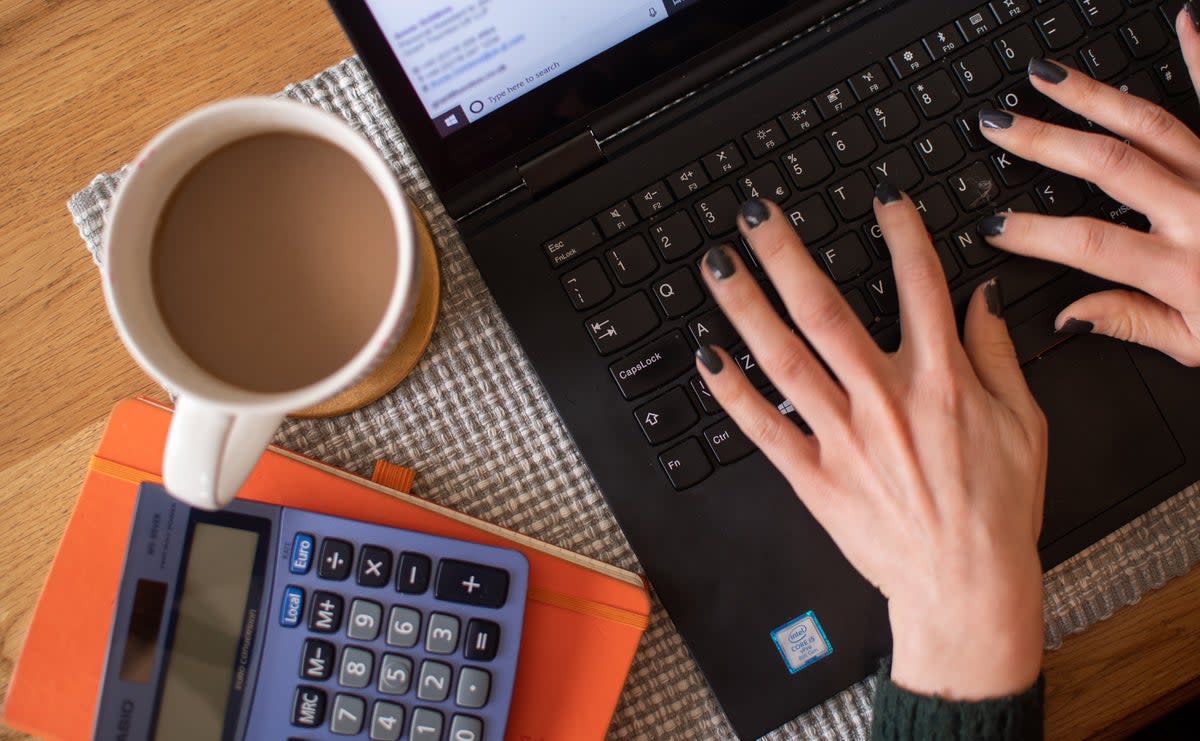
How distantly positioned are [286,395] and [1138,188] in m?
0.42

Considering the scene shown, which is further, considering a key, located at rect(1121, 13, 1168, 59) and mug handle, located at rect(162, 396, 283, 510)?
a key, located at rect(1121, 13, 1168, 59)

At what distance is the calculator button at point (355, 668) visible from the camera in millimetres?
393

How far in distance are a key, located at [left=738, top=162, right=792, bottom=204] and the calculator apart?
0.22 m

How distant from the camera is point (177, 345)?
328 mm

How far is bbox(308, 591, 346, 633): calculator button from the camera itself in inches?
15.5

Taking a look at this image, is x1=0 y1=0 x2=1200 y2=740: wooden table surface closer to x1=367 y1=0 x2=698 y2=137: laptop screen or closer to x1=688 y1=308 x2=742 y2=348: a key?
x1=367 y1=0 x2=698 y2=137: laptop screen

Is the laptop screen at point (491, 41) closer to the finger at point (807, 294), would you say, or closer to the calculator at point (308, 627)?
the finger at point (807, 294)

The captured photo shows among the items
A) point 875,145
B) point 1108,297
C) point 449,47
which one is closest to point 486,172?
point 449,47

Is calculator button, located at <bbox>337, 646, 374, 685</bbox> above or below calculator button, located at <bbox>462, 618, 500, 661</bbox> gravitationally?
above

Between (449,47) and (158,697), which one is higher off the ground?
(449,47)

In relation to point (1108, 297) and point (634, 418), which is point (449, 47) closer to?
point (634, 418)

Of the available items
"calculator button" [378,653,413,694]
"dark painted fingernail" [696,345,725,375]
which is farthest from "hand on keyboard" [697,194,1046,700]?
"calculator button" [378,653,413,694]

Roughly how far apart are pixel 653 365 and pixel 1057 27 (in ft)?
0.92

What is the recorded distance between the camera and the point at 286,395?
0.97 feet
